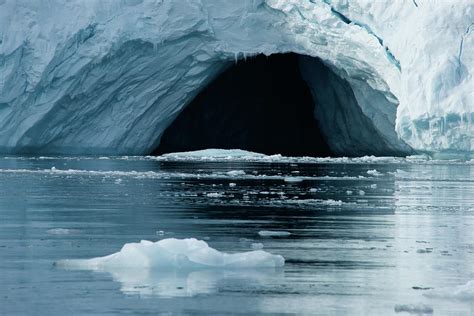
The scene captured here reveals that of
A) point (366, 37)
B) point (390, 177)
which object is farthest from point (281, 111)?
point (390, 177)

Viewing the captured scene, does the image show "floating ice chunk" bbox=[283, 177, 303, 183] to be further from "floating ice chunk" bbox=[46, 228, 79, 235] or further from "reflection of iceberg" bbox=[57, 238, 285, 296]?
"reflection of iceberg" bbox=[57, 238, 285, 296]

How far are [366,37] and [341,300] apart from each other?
18253mm

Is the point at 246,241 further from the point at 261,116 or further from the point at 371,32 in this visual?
the point at 261,116

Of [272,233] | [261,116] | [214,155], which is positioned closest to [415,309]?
[272,233]

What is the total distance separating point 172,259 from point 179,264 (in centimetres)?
5

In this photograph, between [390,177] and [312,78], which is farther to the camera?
[312,78]

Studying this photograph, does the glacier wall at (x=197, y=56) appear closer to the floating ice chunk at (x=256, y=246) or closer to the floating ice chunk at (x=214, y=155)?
the floating ice chunk at (x=214, y=155)

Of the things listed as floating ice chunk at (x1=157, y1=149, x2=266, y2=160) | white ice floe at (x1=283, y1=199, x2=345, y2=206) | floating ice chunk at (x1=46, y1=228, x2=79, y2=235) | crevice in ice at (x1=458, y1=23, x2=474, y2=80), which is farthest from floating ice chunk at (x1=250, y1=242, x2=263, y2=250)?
floating ice chunk at (x1=157, y1=149, x2=266, y2=160)

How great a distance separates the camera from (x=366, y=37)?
2273 centimetres

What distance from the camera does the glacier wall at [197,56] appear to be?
71.2ft

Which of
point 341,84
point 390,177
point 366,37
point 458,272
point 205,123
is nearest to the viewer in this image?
point 458,272

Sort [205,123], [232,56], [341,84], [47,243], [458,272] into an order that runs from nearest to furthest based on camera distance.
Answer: [458,272] → [47,243] → [232,56] → [341,84] → [205,123]

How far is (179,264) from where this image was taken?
19.1 feet

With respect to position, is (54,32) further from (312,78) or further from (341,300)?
(341,300)
